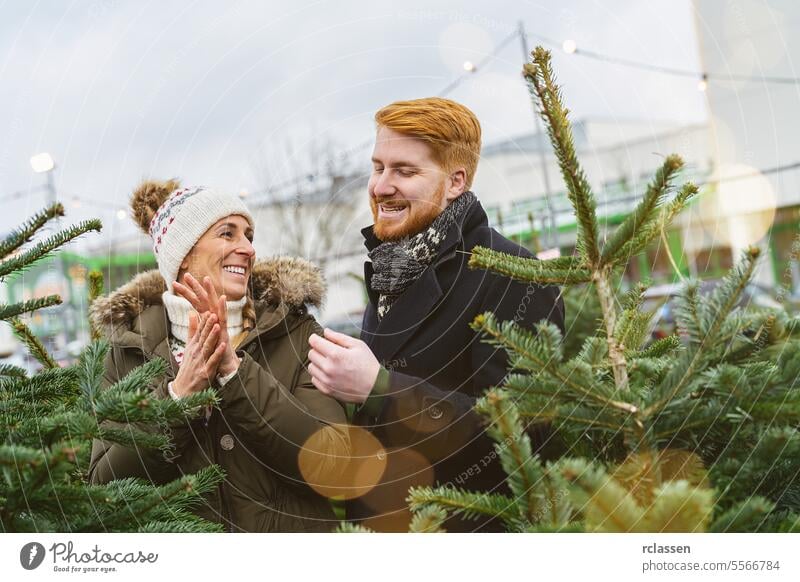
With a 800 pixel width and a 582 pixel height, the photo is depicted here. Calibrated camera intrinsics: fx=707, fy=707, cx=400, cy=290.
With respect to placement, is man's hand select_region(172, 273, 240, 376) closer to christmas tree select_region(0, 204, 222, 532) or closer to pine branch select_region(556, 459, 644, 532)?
christmas tree select_region(0, 204, 222, 532)

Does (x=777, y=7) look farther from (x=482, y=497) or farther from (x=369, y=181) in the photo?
(x=482, y=497)

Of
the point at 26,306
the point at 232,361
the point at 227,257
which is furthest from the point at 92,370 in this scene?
the point at 227,257

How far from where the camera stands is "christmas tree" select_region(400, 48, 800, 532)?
86 cm

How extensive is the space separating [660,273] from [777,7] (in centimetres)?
52

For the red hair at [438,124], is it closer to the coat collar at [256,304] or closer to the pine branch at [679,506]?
the coat collar at [256,304]

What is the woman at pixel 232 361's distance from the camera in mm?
1347

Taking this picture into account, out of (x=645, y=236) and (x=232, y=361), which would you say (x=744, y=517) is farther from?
(x=232, y=361)

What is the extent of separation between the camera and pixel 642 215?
36.1 inches

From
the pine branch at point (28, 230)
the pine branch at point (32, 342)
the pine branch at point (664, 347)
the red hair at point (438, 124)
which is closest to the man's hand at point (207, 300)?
the pine branch at point (28, 230)

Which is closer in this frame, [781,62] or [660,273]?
[781,62]

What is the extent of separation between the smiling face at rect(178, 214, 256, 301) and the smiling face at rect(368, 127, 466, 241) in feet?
1.14

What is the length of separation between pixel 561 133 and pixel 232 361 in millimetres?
795

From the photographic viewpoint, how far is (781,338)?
1.02 meters
